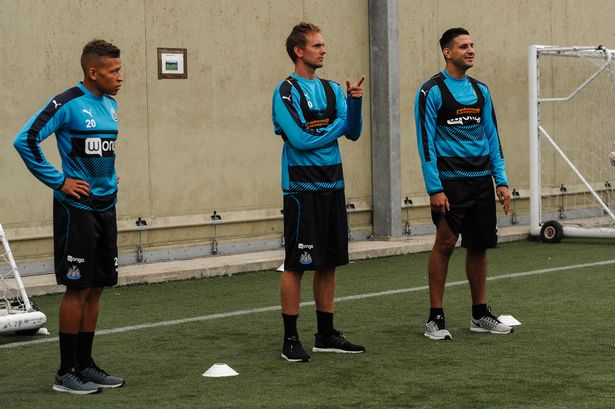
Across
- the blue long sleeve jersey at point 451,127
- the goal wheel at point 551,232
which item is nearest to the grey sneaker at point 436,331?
the blue long sleeve jersey at point 451,127

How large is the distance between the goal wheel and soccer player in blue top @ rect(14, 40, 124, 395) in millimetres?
8593

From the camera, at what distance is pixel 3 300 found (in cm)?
957

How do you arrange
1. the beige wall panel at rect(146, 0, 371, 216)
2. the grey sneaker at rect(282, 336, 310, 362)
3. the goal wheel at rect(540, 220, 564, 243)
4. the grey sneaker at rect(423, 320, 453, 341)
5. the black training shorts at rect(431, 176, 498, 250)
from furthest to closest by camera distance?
the goal wheel at rect(540, 220, 564, 243) < the beige wall panel at rect(146, 0, 371, 216) < the black training shorts at rect(431, 176, 498, 250) < the grey sneaker at rect(423, 320, 453, 341) < the grey sneaker at rect(282, 336, 310, 362)

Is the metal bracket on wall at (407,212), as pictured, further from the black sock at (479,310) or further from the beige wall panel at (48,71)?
the black sock at (479,310)

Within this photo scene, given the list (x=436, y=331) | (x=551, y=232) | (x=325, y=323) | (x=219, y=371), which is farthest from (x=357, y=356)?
(x=551, y=232)

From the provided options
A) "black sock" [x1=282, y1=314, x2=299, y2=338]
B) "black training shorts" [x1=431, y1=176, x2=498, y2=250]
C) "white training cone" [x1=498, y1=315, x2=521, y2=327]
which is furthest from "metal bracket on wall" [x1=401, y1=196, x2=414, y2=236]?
"black sock" [x1=282, y1=314, x2=299, y2=338]

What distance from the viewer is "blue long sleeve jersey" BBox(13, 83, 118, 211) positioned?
6.84m

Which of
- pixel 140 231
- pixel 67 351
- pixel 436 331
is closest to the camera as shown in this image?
pixel 67 351

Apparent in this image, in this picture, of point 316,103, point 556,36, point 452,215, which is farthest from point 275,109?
point 556,36

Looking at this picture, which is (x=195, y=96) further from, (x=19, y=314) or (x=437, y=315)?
(x=437, y=315)

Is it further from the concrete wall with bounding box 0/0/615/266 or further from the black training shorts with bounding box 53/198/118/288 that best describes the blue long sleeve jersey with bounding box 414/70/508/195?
the concrete wall with bounding box 0/0/615/266

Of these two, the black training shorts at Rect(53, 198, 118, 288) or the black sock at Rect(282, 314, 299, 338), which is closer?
the black training shorts at Rect(53, 198, 118, 288)

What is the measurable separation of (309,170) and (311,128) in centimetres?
26

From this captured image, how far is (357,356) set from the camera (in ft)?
25.7
